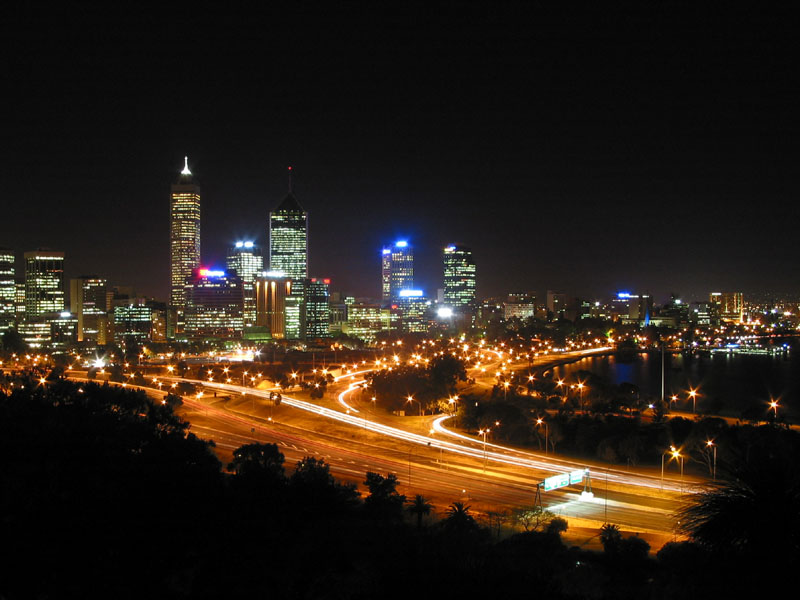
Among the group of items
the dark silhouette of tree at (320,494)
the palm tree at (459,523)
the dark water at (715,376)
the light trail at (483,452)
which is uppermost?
the dark silhouette of tree at (320,494)

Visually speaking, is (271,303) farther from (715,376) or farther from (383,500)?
(383,500)

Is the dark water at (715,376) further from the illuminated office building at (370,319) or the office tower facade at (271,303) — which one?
the illuminated office building at (370,319)

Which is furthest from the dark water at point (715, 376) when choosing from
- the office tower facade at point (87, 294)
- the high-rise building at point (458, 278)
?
the office tower facade at point (87, 294)

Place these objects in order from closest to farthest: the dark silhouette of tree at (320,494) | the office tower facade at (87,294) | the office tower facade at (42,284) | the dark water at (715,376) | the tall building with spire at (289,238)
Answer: the dark silhouette of tree at (320,494) < the dark water at (715,376) < the office tower facade at (42,284) < the office tower facade at (87,294) < the tall building with spire at (289,238)

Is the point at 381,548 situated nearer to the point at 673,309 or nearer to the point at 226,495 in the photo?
the point at 226,495

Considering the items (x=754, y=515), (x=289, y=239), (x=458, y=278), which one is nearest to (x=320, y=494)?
(x=754, y=515)

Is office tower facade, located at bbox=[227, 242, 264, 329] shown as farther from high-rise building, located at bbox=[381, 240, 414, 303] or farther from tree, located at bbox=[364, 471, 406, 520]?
tree, located at bbox=[364, 471, 406, 520]
